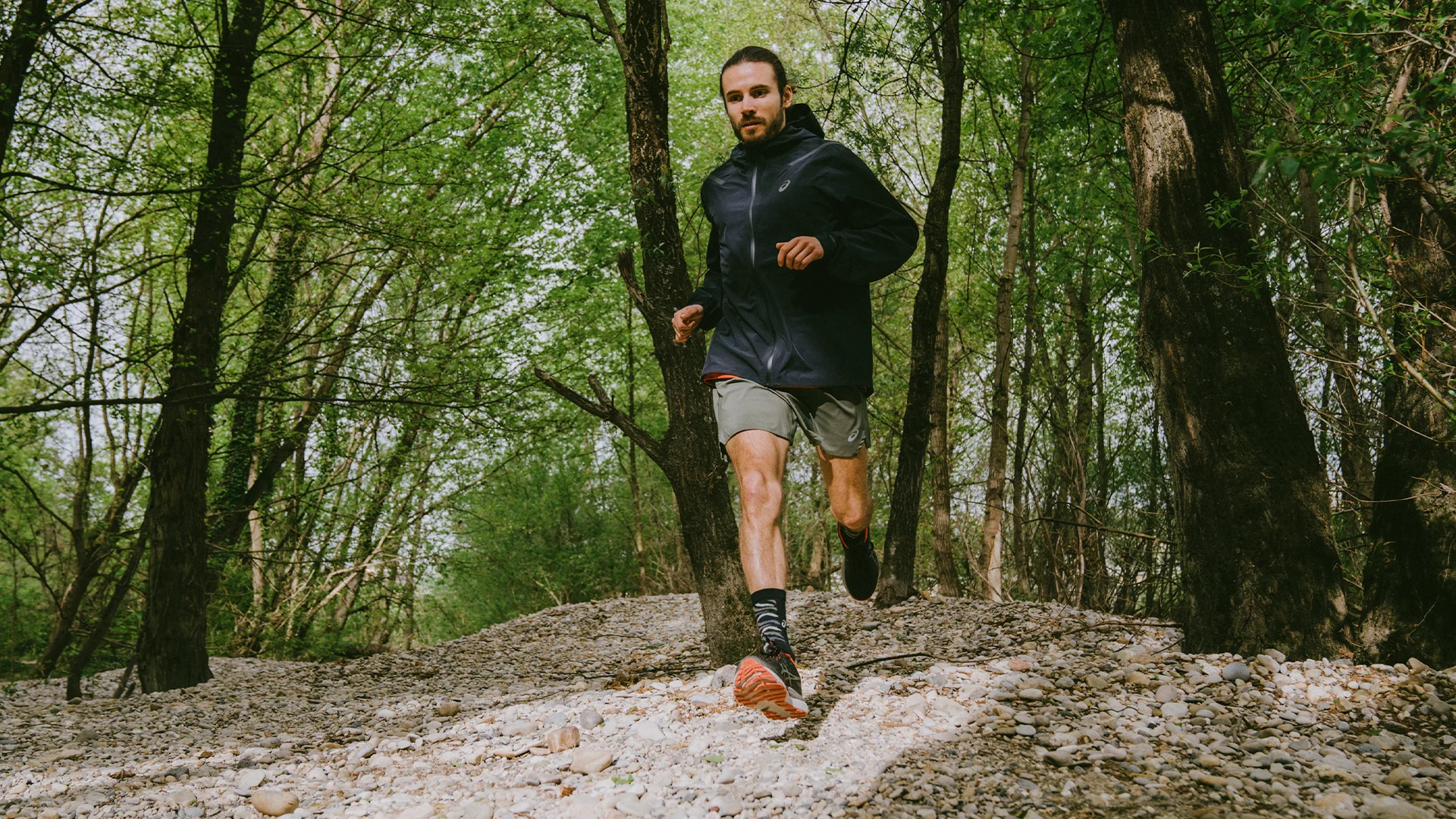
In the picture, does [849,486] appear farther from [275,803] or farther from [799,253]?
[275,803]

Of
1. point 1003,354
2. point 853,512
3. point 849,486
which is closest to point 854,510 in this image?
point 853,512

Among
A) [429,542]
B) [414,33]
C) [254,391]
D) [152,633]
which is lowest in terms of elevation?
[152,633]

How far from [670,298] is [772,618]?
2783 millimetres

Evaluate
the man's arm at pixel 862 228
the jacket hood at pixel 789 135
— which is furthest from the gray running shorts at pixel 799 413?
the jacket hood at pixel 789 135

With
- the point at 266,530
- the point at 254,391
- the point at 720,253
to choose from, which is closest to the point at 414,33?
the point at 254,391

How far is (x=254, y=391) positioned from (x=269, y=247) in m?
3.68

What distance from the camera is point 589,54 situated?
12305 millimetres

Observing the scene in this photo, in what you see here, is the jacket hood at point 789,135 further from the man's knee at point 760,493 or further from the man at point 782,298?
the man's knee at point 760,493

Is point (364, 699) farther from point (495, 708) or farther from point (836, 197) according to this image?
point (836, 197)

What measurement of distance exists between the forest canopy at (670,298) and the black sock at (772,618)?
76.9 inches

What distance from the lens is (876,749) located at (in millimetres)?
3289

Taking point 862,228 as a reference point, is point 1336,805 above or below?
below

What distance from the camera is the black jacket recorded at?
10.8ft

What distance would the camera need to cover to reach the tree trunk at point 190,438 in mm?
7754
